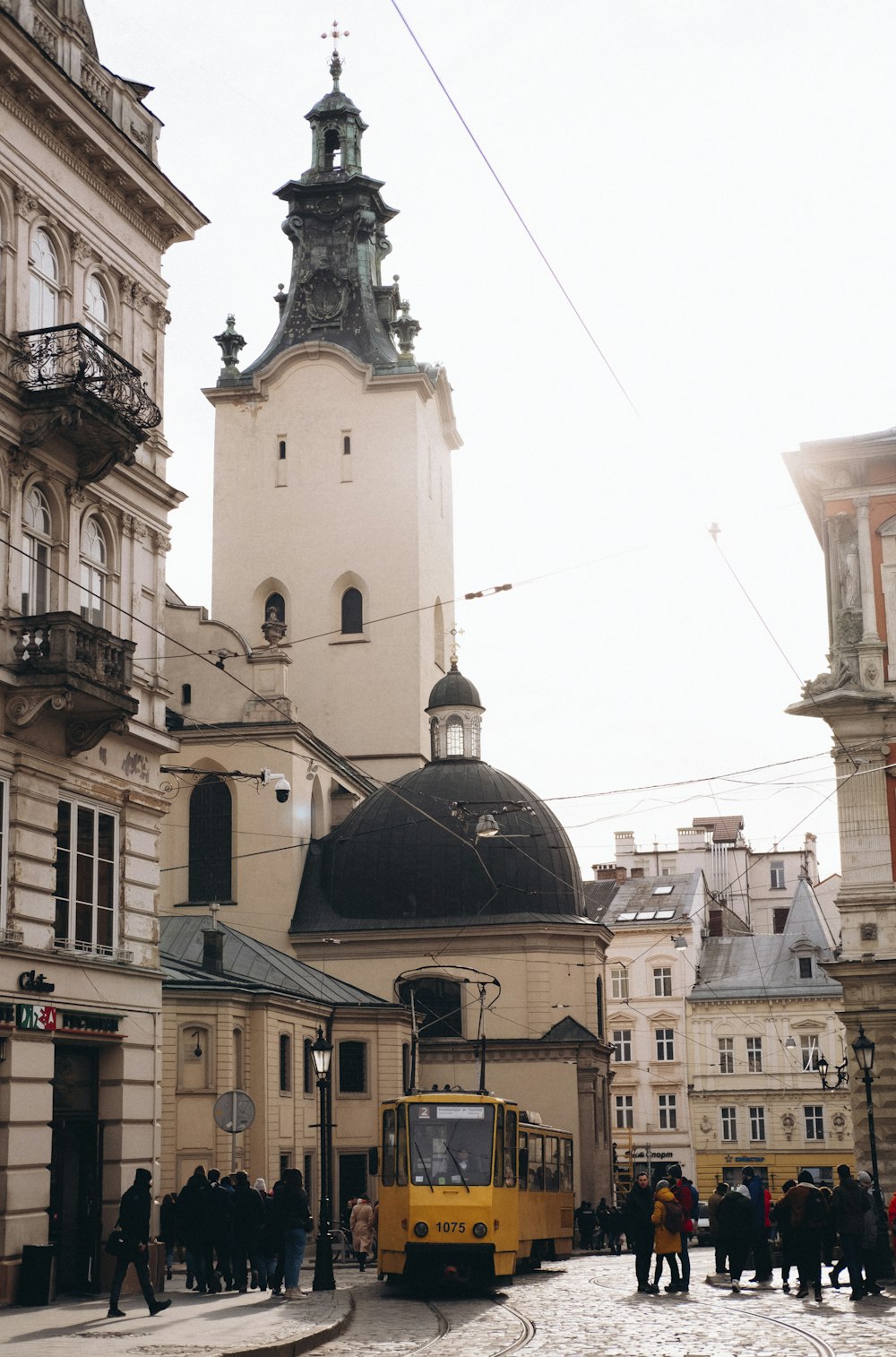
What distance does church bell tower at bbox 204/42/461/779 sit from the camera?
66375 millimetres

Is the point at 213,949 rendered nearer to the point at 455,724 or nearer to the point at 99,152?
the point at 455,724

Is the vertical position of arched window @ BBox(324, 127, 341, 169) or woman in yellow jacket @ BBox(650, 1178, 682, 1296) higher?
arched window @ BBox(324, 127, 341, 169)

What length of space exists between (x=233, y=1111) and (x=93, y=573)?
6.95 meters

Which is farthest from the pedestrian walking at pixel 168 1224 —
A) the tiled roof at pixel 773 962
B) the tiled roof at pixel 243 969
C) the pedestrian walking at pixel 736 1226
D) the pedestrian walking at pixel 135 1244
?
the tiled roof at pixel 773 962

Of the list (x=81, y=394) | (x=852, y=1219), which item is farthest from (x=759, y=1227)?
(x=81, y=394)

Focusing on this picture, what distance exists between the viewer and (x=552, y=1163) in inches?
1250

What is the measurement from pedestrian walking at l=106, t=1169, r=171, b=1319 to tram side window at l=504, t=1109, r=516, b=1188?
734 cm

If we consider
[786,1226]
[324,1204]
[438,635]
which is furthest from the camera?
[438,635]

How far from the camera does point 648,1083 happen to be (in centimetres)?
7375

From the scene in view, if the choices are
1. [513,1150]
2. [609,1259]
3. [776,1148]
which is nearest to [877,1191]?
[513,1150]

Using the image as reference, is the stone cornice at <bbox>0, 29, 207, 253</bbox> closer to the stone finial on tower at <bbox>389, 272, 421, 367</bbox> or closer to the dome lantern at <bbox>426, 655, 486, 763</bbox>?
the dome lantern at <bbox>426, 655, 486, 763</bbox>

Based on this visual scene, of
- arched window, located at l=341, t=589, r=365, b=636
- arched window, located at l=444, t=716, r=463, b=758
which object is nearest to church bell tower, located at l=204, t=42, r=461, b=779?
arched window, located at l=341, t=589, r=365, b=636

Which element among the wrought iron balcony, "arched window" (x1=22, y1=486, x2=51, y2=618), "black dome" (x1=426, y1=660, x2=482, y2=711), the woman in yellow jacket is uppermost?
"black dome" (x1=426, y1=660, x2=482, y2=711)

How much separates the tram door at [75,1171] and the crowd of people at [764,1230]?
6.84 meters
